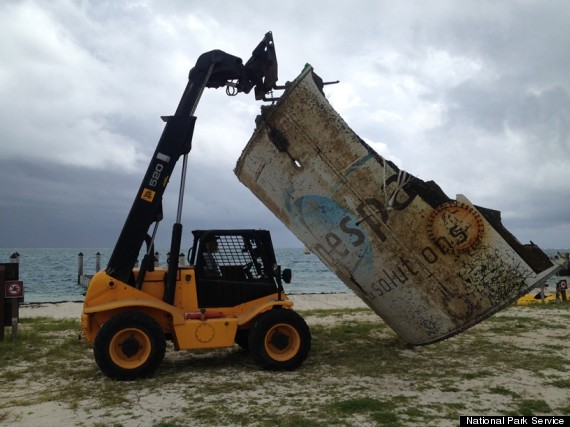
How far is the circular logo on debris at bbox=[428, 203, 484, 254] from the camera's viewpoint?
7547 millimetres

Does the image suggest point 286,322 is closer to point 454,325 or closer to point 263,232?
point 263,232

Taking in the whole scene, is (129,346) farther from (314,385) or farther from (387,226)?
(387,226)

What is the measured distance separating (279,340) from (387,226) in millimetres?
2422

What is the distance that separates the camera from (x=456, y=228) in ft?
24.8

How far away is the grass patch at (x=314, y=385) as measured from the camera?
5.52 metres

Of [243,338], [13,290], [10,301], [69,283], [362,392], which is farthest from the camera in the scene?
[69,283]

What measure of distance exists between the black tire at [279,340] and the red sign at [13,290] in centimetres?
570

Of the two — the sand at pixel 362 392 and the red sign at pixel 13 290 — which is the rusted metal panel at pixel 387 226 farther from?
the red sign at pixel 13 290

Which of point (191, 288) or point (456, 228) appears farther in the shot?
point (191, 288)

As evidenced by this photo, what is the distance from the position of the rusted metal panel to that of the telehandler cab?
0.83 metres

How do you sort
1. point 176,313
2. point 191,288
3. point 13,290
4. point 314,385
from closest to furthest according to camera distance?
point 314,385 < point 176,313 < point 191,288 < point 13,290
